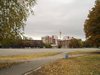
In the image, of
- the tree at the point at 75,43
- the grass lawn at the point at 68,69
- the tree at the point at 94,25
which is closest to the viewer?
the grass lawn at the point at 68,69

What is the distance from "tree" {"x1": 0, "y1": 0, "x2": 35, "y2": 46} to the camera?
95.6 feet

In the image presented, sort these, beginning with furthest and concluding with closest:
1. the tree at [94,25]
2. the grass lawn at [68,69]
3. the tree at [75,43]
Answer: the tree at [75,43]
the tree at [94,25]
the grass lawn at [68,69]

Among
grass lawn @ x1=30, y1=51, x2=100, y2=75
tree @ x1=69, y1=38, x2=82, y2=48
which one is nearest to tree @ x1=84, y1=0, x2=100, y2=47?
grass lawn @ x1=30, y1=51, x2=100, y2=75

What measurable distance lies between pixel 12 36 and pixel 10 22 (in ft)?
4.54

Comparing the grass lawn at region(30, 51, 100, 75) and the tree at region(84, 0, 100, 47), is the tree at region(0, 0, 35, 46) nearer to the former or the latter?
the grass lawn at region(30, 51, 100, 75)

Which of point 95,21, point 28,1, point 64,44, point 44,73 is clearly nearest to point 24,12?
point 28,1

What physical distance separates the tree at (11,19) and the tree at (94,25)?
33.3 m

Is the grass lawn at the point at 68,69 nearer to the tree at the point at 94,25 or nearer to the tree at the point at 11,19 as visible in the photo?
the tree at the point at 11,19

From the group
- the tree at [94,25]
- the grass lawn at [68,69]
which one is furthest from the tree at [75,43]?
the grass lawn at [68,69]

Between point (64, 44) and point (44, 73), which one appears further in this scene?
point (64, 44)

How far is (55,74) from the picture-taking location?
23344 millimetres

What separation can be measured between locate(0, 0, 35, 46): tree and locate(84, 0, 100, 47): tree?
3326 cm

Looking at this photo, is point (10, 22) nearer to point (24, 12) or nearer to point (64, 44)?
point (24, 12)

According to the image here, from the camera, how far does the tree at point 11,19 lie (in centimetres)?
2912
